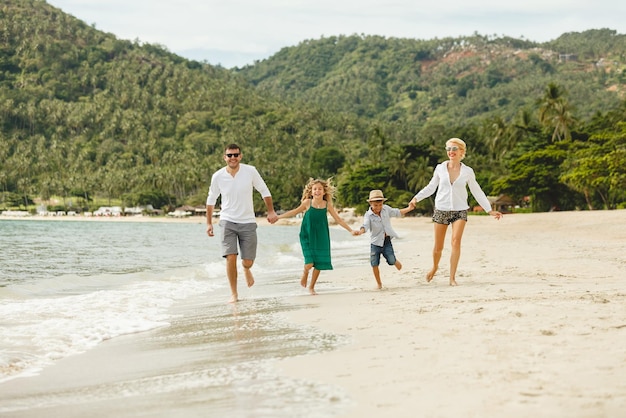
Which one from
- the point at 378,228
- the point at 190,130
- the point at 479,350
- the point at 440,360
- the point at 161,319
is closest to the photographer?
the point at 440,360

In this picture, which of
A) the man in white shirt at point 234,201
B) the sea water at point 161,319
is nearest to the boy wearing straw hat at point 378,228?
the sea water at point 161,319

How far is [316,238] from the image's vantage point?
29.1 ft

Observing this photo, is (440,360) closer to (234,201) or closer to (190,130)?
(234,201)

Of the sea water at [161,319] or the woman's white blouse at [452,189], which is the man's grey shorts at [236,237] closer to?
the sea water at [161,319]

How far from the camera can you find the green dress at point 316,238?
8.84 m

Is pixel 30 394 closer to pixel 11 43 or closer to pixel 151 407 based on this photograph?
pixel 151 407

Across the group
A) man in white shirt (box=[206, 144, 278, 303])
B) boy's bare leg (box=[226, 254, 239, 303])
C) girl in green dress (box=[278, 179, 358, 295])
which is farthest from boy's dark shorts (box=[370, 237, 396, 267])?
boy's bare leg (box=[226, 254, 239, 303])

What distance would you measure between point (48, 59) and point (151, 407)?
202777 mm

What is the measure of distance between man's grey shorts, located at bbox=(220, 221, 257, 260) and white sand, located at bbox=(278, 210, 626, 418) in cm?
94

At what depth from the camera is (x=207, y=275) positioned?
13781 mm

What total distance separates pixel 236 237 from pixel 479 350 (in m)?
4.56

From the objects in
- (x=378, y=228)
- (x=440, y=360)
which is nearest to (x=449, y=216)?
(x=378, y=228)

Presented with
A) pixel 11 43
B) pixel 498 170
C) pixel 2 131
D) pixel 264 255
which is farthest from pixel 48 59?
pixel 264 255

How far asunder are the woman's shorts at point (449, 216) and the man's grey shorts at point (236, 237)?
2.38 m
